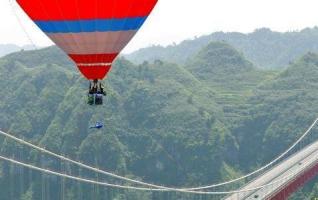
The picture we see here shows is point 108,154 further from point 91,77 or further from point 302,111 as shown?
point 91,77

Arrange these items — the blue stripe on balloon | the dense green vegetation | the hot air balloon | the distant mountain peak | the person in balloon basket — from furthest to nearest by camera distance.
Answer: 1. the distant mountain peak
2. the dense green vegetation
3. the person in balloon basket
4. the blue stripe on balloon
5. the hot air balloon

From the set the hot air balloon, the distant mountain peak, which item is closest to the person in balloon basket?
the hot air balloon

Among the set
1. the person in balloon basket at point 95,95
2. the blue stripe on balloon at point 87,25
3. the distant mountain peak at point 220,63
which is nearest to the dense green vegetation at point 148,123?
the distant mountain peak at point 220,63

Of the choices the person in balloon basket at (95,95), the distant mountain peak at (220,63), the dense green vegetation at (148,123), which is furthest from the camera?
the distant mountain peak at (220,63)

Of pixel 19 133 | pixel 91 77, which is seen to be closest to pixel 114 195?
pixel 19 133

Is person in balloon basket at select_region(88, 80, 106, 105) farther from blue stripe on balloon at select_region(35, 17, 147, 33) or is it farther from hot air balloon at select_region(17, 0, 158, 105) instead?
blue stripe on balloon at select_region(35, 17, 147, 33)

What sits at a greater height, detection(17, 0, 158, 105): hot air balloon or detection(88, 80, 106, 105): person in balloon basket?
detection(17, 0, 158, 105): hot air balloon

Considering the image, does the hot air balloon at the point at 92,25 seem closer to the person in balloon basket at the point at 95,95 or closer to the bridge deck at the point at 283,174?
the person in balloon basket at the point at 95,95
